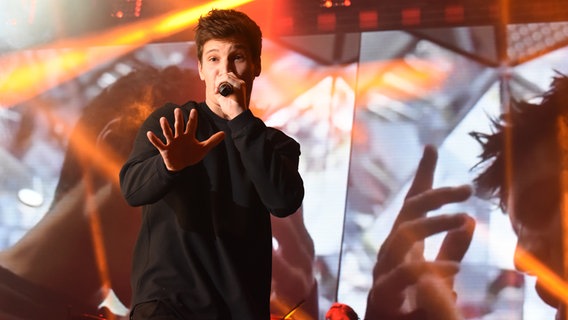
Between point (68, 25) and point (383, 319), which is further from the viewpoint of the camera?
point (68, 25)

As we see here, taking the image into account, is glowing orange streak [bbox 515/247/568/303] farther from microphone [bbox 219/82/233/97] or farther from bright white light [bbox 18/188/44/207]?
bright white light [bbox 18/188/44/207]

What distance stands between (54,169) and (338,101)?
158 cm

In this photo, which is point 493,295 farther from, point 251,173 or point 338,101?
point 251,173

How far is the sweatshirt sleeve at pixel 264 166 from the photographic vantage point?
1.45 metres

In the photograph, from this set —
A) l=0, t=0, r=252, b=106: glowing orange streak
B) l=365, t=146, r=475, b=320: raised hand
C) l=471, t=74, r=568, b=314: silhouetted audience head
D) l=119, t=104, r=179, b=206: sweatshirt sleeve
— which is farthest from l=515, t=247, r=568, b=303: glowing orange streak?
l=119, t=104, r=179, b=206: sweatshirt sleeve

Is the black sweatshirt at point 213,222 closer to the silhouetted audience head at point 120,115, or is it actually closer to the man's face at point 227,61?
the man's face at point 227,61

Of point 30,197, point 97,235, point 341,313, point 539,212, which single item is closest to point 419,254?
point 341,313

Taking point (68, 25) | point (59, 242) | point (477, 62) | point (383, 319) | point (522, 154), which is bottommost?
point (383, 319)

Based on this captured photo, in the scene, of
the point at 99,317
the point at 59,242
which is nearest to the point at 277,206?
the point at 99,317

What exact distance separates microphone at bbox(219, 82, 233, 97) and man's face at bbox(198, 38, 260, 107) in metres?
0.07

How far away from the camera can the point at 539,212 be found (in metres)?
3.41

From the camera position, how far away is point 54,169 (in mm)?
3832

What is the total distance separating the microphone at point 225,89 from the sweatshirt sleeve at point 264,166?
56mm

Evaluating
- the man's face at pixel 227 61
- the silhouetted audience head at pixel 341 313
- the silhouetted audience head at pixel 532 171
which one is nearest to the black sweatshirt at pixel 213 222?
the man's face at pixel 227 61
